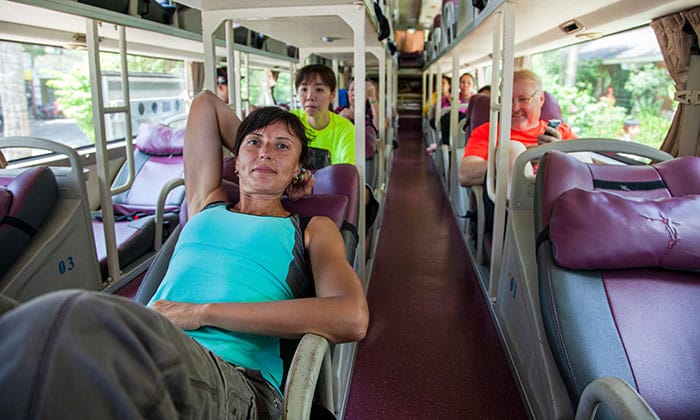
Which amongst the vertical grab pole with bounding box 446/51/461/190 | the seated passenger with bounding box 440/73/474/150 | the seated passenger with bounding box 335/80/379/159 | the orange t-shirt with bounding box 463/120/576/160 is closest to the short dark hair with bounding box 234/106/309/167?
the orange t-shirt with bounding box 463/120/576/160

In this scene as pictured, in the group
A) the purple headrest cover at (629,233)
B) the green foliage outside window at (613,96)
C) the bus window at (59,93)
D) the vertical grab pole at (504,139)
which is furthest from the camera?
the bus window at (59,93)

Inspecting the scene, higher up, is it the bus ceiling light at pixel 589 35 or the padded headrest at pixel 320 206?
the bus ceiling light at pixel 589 35

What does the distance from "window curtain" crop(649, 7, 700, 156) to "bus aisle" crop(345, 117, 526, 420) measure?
1.61m

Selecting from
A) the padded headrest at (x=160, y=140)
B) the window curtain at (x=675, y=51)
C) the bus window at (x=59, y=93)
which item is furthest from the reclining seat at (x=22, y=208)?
the window curtain at (x=675, y=51)

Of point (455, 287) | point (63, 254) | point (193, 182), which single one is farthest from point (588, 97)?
point (63, 254)

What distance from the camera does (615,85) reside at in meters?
5.12

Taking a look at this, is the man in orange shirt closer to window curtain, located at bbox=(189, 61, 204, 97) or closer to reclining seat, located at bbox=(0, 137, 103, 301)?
reclining seat, located at bbox=(0, 137, 103, 301)

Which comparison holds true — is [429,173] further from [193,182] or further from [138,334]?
[138,334]

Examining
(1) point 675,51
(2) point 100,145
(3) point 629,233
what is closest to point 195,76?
(2) point 100,145

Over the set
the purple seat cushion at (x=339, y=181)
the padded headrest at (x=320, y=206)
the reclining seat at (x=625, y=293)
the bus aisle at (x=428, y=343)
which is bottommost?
the bus aisle at (x=428, y=343)

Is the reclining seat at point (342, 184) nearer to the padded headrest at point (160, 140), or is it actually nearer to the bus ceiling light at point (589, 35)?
the bus ceiling light at point (589, 35)

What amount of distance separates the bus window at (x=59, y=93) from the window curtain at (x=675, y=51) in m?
4.41

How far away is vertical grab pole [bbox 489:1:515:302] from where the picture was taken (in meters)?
2.87

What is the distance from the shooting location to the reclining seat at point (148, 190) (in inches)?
170
